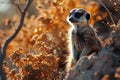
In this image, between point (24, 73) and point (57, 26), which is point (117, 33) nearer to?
point (24, 73)

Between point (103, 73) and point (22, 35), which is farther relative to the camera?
point (22, 35)

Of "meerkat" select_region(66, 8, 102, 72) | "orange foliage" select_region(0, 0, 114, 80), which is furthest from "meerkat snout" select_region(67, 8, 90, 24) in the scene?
"orange foliage" select_region(0, 0, 114, 80)

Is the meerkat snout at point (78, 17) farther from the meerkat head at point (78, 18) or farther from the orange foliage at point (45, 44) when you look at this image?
the orange foliage at point (45, 44)

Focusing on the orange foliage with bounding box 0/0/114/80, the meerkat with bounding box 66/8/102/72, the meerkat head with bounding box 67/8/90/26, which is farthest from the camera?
the meerkat head with bounding box 67/8/90/26

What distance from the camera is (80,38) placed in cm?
845

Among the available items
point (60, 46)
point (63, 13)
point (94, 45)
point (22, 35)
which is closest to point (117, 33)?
point (94, 45)

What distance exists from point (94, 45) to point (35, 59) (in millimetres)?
997

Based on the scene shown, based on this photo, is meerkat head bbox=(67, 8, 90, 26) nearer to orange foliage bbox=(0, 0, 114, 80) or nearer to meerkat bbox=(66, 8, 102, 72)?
meerkat bbox=(66, 8, 102, 72)

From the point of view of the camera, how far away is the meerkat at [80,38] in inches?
322

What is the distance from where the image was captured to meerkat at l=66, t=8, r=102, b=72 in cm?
819

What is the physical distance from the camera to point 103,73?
269 inches

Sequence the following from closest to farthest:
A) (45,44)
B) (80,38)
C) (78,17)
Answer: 1. (80,38)
2. (78,17)
3. (45,44)

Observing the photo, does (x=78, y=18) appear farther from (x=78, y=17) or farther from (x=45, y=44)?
(x=45, y=44)

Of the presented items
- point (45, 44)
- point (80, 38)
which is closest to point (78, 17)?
point (80, 38)
